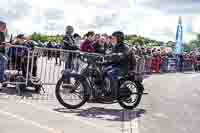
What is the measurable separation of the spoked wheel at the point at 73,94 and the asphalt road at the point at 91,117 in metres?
0.17

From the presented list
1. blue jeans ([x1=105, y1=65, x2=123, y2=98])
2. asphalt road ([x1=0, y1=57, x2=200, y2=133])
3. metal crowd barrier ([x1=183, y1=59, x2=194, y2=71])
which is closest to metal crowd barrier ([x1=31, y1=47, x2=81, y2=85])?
asphalt road ([x1=0, y1=57, x2=200, y2=133])

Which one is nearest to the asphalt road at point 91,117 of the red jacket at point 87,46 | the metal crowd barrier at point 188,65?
the red jacket at point 87,46

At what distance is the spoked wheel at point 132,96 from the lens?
1045 cm

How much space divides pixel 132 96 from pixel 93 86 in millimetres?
1116

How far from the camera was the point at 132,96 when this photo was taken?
1062 cm

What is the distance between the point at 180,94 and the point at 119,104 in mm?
4402

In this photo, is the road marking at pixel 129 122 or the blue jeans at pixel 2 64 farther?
the blue jeans at pixel 2 64

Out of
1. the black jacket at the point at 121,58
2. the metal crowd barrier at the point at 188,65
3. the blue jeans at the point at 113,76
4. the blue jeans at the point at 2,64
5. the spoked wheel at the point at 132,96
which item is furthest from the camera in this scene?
the metal crowd barrier at the point at 188,65

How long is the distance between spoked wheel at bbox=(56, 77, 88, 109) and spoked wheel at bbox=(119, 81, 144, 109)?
1.00 metres

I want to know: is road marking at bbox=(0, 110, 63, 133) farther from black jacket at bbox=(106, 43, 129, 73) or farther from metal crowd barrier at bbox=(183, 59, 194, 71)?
metal crowd barrier at bbox=(183, 59, 194, 71)

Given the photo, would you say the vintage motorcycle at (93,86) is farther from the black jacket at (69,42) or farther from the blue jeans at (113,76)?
the black jacket at (69,42)

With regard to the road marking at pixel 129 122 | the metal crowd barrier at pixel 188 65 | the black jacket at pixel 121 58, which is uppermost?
the black jacket at pixel 121 58

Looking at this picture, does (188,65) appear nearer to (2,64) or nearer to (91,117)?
(2,64)

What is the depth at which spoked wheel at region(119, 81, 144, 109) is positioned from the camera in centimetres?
1045
